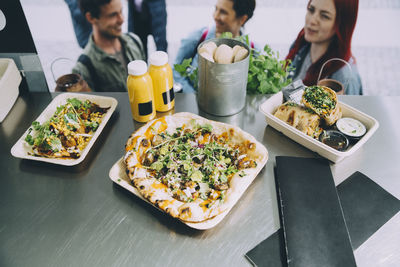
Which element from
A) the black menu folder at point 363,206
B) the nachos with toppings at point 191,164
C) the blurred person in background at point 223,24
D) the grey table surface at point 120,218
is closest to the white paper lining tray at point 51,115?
the grey table surface at point 120,218

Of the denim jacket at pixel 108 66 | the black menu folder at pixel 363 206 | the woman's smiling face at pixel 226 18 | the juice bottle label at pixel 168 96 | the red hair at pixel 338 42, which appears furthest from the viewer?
the denim jacket at pixel 108 66

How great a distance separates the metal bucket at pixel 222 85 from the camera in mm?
1183

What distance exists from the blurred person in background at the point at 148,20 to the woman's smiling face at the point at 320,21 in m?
0.99

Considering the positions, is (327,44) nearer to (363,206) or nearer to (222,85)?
(222,85)

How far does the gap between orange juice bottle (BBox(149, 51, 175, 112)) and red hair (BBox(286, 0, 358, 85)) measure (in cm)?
118

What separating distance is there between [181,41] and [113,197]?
152 centimetres

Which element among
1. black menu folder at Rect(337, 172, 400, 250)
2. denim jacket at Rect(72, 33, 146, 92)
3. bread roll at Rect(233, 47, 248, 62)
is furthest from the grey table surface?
denim jacket at Rect(72, 33, 146, 92)

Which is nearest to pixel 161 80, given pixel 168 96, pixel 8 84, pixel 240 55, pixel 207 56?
pixel 168 96

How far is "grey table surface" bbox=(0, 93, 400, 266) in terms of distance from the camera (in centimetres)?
88

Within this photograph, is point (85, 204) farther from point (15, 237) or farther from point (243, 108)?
point (243, 108)

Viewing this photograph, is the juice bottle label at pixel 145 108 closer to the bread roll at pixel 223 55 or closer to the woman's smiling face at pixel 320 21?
the bread roll at pixel 223 55

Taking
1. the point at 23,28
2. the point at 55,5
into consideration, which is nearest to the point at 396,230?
the point at 23,28

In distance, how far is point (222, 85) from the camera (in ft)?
4.04

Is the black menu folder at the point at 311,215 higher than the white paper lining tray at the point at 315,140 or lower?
lower
